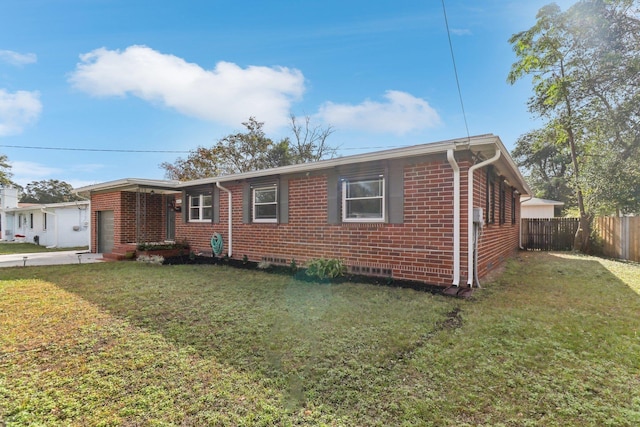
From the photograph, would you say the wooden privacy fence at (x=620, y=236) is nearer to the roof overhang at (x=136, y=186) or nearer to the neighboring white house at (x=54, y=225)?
the roof overhang at (x=136, y=186)

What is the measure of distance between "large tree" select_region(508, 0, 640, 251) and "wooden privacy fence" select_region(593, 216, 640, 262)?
0.64 meters

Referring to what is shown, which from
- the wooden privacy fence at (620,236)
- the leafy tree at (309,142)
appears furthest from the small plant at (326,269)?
the leafy tree at (309,142)

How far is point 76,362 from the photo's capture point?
292cm

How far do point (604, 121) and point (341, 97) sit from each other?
11.4 meters

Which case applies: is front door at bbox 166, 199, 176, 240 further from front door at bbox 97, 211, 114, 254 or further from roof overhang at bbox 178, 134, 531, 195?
roof overhang at bbox 178, 134, 531, 195

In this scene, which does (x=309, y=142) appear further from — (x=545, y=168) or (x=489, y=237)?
(x=545, y=168)

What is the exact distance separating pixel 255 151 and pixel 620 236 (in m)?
22.7

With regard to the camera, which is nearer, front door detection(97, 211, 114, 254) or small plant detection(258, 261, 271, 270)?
small plant detection(258, 261, 271, 270)

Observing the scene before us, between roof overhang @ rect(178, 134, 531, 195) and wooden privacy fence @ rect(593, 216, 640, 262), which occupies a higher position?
roof overhang @ rect(178, 134, 531, 195)

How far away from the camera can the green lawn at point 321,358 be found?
2.16 meters

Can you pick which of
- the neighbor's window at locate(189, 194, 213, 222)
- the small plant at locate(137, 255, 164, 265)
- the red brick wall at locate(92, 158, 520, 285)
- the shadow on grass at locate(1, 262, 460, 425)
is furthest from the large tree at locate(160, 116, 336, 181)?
the shadow on grass at locate(1, 262, 460, 425)

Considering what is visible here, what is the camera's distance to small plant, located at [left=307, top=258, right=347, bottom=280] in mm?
6598

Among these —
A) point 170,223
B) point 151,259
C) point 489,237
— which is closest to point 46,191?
point 170,223

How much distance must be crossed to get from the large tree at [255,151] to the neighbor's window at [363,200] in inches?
723
